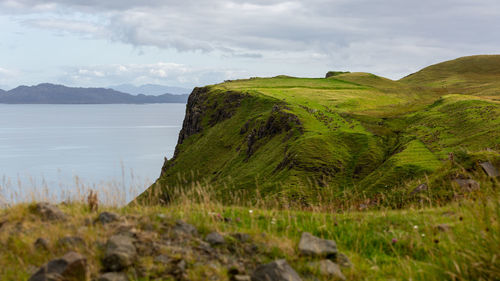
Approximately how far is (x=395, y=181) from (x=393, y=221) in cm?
Answer: 2673

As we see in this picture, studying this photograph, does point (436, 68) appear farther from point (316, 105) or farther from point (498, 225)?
point (498, 225)

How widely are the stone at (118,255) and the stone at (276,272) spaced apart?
239cm

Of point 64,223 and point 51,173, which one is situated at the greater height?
point 64,223

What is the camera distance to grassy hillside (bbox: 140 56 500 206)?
36475 mm

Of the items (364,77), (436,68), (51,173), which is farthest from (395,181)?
(436,68)

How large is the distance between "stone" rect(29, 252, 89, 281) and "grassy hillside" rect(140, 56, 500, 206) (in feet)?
18.6

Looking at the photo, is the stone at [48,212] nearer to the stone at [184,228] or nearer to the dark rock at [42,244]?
the dark rock at [42,244]

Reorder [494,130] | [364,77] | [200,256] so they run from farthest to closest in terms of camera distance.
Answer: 1. [364,77]
2. [494,130]
3. [200,256]

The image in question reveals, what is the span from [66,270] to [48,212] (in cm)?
307

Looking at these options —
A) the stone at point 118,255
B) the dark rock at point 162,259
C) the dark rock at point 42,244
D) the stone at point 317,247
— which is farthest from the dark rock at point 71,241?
the stone at point 317,247

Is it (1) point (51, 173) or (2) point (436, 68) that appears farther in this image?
(2) point (436, 68)

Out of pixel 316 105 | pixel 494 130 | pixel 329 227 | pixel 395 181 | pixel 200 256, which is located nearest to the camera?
pixel 200 256

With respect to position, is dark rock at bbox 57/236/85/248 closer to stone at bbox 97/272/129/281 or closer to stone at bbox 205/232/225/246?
stone at bbox 97/272/129/281

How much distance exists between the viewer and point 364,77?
163625mm
